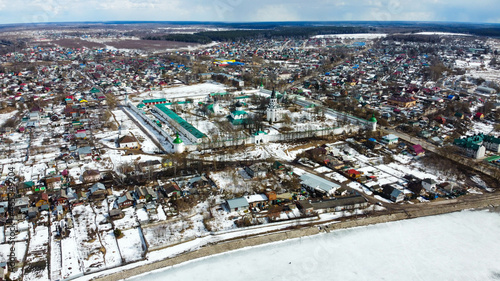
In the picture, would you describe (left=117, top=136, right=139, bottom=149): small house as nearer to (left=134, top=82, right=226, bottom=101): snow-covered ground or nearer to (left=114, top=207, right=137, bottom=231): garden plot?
(left=114, top=207, right=137, bottom=231): garden plot

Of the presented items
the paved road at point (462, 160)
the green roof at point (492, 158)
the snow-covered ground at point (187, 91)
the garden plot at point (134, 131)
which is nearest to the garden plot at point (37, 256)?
the garden plot at point (134, 131)

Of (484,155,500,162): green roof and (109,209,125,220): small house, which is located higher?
(484,155,500,162): green roof

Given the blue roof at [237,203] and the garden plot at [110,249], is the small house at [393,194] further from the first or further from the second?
the garden plot at [110,249]

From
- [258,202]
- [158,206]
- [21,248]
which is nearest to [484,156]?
[258,202]

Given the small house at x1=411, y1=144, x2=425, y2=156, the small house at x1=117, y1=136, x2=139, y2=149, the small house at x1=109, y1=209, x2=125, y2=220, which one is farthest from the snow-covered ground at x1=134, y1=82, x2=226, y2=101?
the small house at x1=411, y1=144, x2=425, y2=156

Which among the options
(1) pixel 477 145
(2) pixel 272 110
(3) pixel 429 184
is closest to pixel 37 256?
(3) pixel 429 184

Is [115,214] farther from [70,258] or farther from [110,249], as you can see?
[70,258]

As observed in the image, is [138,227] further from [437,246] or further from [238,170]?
[437,246]
